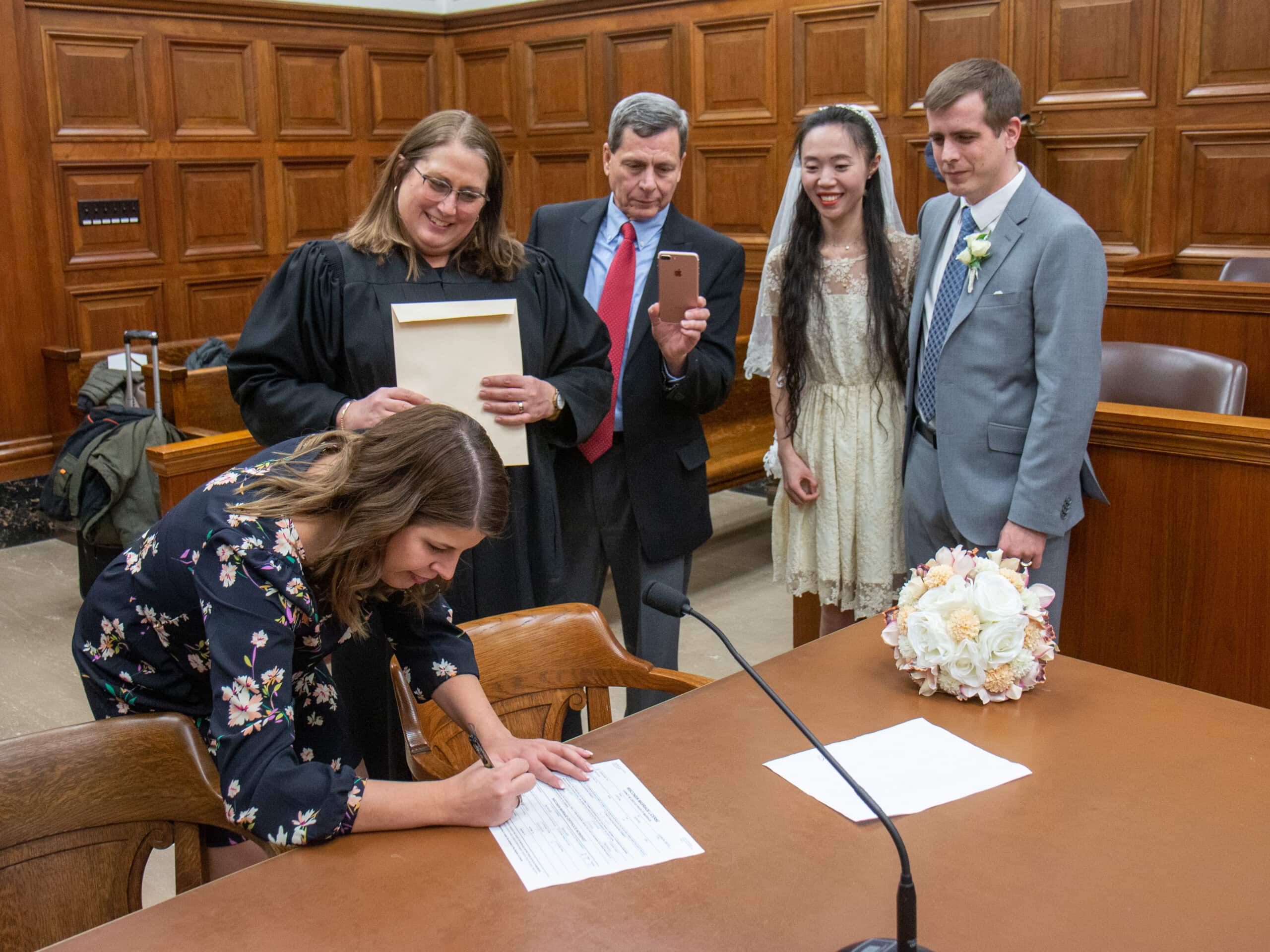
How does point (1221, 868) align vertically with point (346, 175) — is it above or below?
below

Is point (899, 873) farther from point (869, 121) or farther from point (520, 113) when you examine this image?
point (520, 113)

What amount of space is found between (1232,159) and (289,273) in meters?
3.96

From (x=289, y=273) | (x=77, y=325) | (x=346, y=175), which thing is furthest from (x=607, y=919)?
(x=346, y=175)

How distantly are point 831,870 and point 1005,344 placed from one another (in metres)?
1.47

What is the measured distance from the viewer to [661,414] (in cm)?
275

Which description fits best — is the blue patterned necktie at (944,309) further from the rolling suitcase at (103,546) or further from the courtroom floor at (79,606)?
the rolling suitcase at (103,546)

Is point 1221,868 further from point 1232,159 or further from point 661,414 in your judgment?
point 1232,159

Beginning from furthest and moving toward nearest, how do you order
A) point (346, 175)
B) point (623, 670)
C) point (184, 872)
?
point (346, 175)
point (623, 670)
point (184, 872)

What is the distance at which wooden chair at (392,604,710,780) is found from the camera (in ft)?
6.59

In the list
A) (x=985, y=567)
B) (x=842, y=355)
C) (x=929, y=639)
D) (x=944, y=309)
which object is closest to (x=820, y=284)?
(x=842, y=355)

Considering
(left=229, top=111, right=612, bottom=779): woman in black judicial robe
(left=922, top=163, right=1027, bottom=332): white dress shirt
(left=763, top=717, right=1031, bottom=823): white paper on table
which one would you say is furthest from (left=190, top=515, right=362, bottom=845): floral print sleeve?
(left=922, top=163, right=1027, bottom=332): white dress shirt

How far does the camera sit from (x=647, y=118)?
2650 mm

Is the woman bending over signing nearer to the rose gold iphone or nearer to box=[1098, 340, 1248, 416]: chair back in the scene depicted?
the rose gold iphone

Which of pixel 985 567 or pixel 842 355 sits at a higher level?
pixel 842 355
